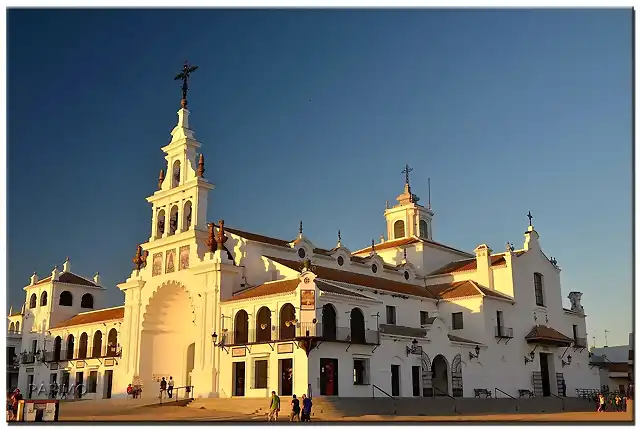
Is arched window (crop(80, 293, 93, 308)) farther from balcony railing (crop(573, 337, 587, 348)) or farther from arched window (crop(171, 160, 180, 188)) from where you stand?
balcony railing (crop(573, 337, 587, 348))

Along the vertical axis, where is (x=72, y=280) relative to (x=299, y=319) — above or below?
above

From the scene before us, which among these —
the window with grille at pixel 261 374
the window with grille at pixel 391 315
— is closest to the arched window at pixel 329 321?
the window with grille at pixel 261 374

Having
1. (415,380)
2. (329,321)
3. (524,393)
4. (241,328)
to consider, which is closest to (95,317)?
(241,328)

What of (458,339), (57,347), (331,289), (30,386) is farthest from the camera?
(30,386)

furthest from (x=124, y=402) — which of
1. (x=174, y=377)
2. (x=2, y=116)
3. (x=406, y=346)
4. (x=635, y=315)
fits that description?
(x=635, y=315)

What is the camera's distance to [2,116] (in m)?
20.1

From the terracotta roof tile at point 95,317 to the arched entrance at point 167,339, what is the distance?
13.6ft

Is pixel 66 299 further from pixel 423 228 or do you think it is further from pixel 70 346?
pixel 423 228

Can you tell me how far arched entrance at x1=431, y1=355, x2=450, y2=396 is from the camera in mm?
36281

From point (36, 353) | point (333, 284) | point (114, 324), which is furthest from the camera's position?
point (36, 353)

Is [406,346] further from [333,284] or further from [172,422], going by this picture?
[172,422]

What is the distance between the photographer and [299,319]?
29984mm

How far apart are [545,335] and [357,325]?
1462cm

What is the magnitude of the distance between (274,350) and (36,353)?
76.9 ft
